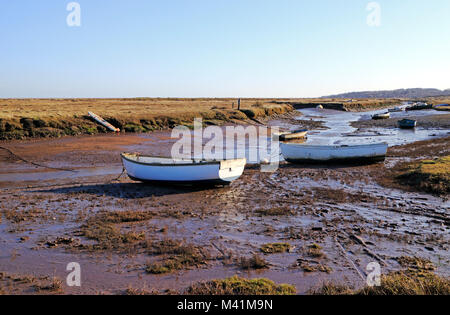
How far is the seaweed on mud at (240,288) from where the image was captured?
24.1 ft

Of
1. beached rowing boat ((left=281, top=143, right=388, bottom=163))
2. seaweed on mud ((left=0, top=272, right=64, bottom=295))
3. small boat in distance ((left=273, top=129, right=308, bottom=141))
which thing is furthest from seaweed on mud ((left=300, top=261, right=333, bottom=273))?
small boat in distance ((left=273, top=129, right=308, bottom=141))

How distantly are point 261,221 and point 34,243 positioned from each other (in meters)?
7.19

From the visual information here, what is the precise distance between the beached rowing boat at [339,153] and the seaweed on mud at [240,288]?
16.7 metres

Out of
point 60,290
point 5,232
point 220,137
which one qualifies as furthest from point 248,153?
point 60,290

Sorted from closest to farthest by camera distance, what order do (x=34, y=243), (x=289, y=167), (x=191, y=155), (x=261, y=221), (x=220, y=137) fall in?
(x=34, y=243) < (x=261, y=221) < (x=289, y=167) < (x=191, y=155) < (x=220, y=137)

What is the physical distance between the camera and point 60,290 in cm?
765

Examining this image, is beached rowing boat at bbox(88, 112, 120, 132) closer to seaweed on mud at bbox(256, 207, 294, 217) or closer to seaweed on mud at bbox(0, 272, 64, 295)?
seaweed on mud at bbox(256, 207, 294, 217)

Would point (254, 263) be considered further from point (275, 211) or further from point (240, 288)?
point (275, 211)

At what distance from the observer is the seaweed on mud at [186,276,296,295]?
735 centimetres

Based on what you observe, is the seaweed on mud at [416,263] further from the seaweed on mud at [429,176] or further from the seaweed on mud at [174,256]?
the seaweed on mud at [429,176]

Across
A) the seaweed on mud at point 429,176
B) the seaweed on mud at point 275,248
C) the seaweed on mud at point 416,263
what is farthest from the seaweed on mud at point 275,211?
the seaweed on mud at point 429,176

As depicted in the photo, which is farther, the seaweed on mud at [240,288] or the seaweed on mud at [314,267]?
the seaweed on mud at [314,267]
